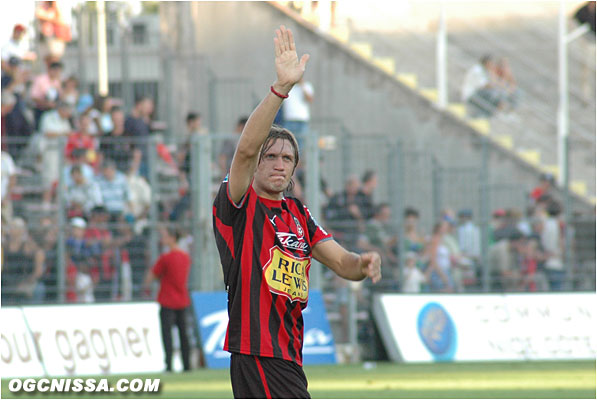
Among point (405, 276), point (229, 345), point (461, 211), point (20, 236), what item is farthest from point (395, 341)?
point (229, 345)

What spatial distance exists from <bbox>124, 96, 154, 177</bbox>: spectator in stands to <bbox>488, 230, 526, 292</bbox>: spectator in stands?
615 centimetres

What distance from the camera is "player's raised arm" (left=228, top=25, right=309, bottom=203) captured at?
536cm

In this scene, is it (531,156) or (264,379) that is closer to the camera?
(264,379)

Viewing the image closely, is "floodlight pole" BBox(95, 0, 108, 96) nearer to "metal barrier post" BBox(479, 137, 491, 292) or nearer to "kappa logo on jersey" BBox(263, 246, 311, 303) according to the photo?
"metal barrier post" BBox(479, 137, 491, 292)

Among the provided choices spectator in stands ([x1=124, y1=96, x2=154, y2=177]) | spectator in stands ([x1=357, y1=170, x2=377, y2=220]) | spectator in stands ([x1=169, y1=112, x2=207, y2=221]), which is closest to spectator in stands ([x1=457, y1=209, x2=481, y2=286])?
spectator in stands ([x1=357, y1=170, x2=377, y2=220])

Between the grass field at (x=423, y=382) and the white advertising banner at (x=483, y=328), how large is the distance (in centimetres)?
41

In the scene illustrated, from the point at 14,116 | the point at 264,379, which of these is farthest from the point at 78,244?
the point at 264,379

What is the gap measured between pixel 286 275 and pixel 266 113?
95 centimetres

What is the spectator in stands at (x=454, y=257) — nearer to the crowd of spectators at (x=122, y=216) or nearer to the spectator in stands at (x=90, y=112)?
the crowd of spectators at (x=122, y=216)

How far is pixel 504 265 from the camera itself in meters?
18.2

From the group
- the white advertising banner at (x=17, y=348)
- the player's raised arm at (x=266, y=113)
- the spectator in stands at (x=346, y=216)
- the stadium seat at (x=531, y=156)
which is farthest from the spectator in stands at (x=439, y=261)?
the player's raised arm at (x=266, y=113)

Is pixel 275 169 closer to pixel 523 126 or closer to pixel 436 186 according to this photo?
pixel 436 186

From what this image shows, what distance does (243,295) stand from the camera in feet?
18.7

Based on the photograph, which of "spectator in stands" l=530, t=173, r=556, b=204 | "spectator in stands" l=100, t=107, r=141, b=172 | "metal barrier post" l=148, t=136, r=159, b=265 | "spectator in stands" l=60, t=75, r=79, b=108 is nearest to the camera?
"metal barrier post" l=148, t=136, r=159, b=265
